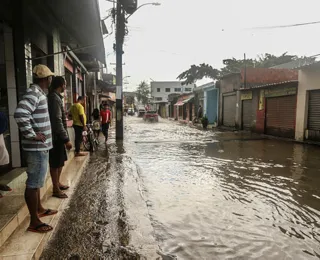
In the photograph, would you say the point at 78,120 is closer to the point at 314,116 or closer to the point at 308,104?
the point at 314,116

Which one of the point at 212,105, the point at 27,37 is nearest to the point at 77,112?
the point at 27,37

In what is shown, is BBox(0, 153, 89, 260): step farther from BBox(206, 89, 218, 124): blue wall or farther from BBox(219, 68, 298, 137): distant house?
BBox(206, 89, 218, 124): blue wall

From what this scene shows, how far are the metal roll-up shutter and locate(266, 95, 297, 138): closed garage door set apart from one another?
2.18 m

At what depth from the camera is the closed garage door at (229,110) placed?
20.6 m

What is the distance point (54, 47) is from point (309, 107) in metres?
11.2

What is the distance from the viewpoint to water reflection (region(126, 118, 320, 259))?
2.94m

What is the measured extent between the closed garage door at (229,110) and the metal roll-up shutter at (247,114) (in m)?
1.43

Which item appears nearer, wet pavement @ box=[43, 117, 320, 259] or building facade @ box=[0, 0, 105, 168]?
wet pavement @ box=[43, 117, 320, 259]

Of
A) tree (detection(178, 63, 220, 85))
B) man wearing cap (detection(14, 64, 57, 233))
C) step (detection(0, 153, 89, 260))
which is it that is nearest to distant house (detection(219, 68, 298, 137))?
step (detection(0, 153, 89, 260))

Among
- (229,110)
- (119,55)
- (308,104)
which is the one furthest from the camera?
(229,110)

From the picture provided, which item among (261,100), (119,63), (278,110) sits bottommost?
(278,110)

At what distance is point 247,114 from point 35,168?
56.7ft

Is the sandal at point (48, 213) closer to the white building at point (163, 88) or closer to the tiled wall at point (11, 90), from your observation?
the tiled wall at point (11, 90)

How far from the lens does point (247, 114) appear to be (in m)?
18.4
